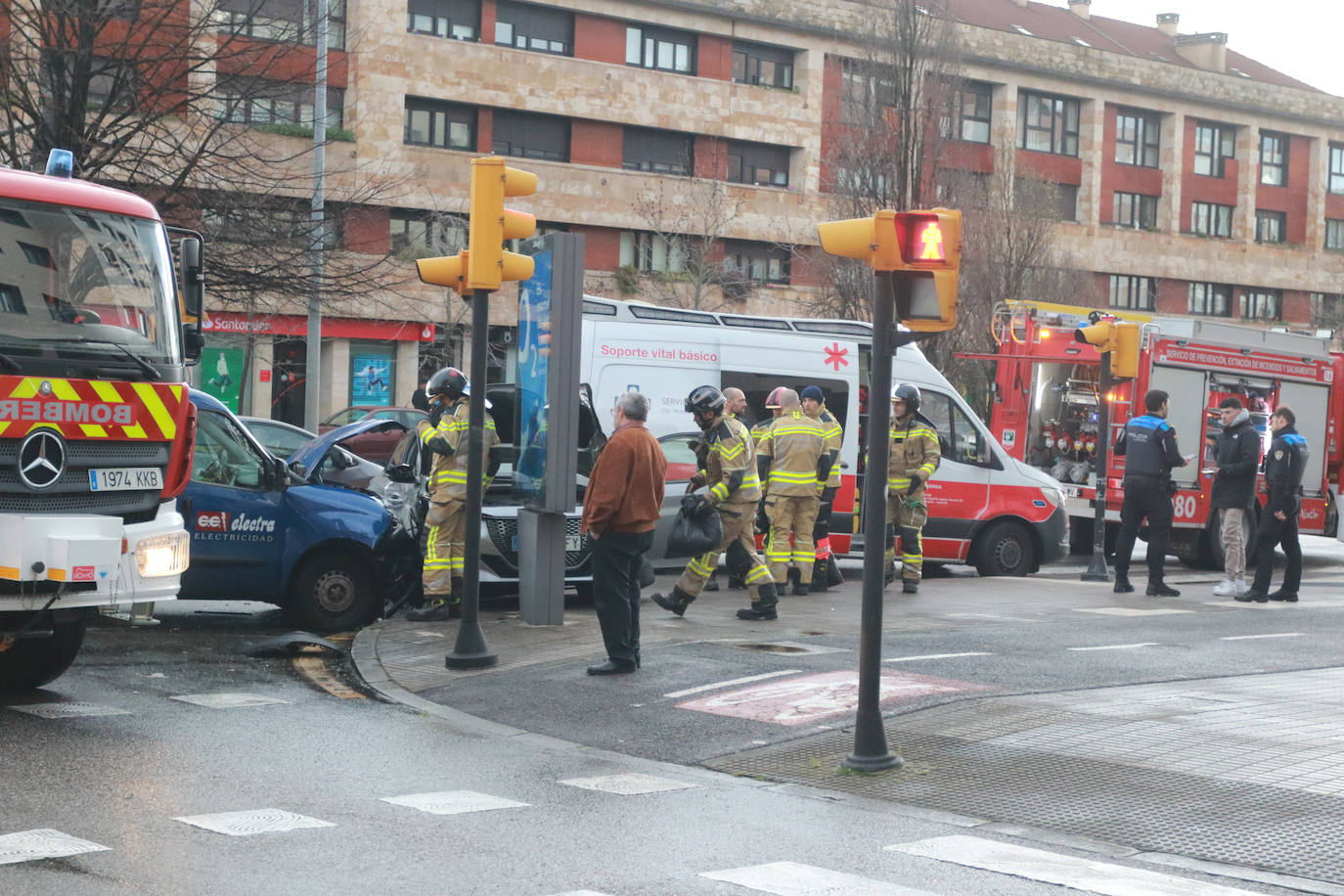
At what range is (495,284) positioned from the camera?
10.3 metres

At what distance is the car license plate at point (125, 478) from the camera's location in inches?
331

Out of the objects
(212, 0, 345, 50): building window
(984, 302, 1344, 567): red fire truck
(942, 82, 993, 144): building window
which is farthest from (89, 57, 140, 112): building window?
(942, 82, 993, 144): building window

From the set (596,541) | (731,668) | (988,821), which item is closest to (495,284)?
(596,541)

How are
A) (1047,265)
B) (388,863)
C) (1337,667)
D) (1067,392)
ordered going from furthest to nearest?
(1047,265)
(1067,392)
(1337,667)
(388,863)

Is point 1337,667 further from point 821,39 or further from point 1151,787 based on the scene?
point 821,39

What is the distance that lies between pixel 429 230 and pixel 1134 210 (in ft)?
96.2

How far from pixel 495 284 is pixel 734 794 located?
4.29m

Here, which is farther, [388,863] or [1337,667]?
[1337,667]

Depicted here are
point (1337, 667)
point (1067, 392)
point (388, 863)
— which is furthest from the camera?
point (1067, 392)

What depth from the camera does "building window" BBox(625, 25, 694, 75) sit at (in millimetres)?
45594

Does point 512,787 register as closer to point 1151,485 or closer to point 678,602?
point 678,602

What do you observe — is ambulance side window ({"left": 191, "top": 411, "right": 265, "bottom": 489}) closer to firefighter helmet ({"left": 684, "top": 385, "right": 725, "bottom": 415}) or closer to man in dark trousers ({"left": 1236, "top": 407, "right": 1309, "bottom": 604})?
firefighter helmet ({"left": 684, "top": 385, "right": 725, "bottom": 415})

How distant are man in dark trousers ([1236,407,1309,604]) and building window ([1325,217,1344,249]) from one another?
171 ft

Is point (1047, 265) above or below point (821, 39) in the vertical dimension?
below
